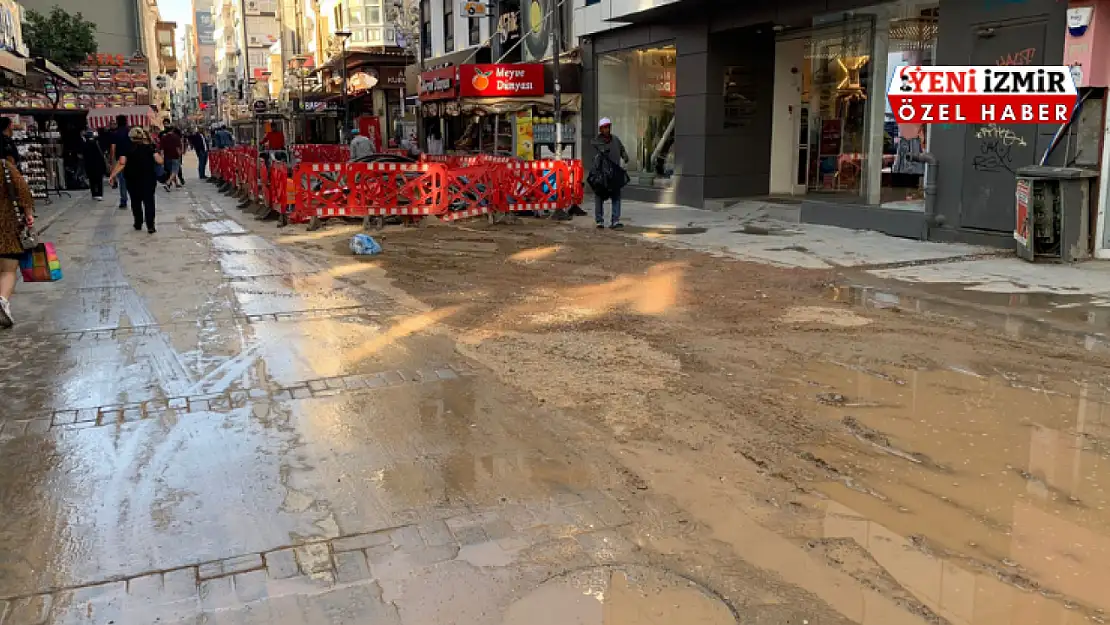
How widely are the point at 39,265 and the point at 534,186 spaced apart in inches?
364

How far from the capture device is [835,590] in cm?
336

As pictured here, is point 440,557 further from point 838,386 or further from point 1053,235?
point 1053,235

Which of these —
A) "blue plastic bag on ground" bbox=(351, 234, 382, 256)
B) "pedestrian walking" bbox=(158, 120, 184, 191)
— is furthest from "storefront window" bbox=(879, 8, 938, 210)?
"pedestrian walking" bbox=(158, 120, 184, 191)

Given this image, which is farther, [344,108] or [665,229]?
[344,108]

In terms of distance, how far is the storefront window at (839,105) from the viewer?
1546cm

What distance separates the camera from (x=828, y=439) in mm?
4957

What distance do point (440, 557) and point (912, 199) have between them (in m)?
12.0

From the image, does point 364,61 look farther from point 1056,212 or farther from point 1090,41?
point 1056,212

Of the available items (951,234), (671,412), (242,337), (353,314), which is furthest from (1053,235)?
(242,337)

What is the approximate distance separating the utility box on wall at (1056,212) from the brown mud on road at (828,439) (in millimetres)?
3202

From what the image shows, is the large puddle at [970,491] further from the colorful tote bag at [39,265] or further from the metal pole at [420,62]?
the metal pole at [420,62]

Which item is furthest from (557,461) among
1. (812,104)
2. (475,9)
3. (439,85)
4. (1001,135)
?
(475,9)

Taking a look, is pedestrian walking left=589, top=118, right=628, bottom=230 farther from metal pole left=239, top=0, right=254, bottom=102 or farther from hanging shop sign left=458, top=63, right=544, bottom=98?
metal pole left=239, top=0, right=254, bottom=102

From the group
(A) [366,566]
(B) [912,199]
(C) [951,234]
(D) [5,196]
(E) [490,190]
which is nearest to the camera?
(A) [366,566]
